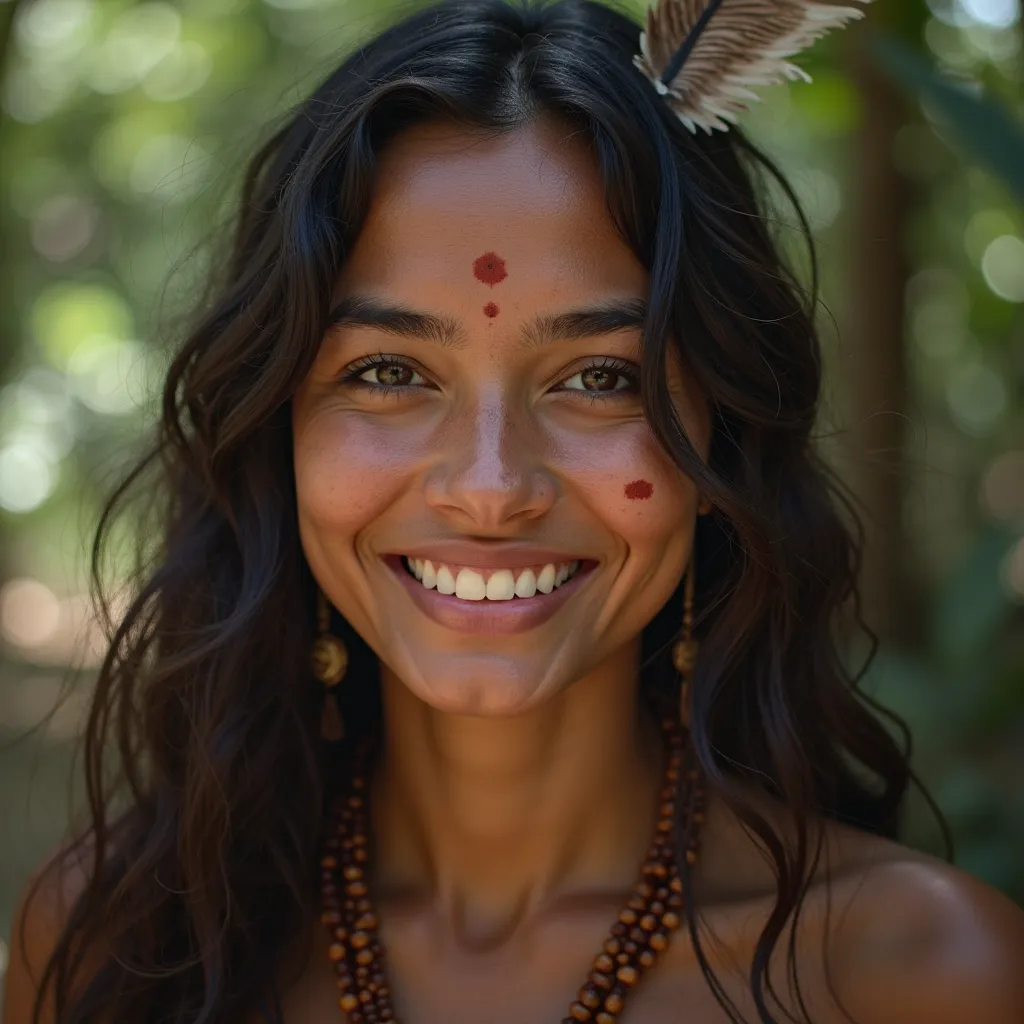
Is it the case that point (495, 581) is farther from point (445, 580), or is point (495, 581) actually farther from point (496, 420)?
point (496, 420)

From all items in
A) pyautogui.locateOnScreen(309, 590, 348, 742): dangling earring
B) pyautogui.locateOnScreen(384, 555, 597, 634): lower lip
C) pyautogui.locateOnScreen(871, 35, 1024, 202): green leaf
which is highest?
pyautogui.locateOnScreen(871, 35, 1024, 202): green leaf

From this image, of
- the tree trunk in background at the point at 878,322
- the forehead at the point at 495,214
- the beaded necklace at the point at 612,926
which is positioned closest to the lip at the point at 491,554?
the forehead at the point at 495,214

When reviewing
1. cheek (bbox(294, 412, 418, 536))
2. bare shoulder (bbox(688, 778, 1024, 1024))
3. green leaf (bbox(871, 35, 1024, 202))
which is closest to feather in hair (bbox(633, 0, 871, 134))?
green leaf (bbox(871, 35, 1024, 202))

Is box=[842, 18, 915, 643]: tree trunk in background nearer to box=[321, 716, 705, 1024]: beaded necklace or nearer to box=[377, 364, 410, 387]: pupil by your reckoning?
box=[321, 716, 705, 1024]: beaded necklace

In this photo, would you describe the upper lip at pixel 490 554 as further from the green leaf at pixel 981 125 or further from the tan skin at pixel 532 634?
the green leaf at pixel 981 125

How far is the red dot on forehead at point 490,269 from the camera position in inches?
75.4

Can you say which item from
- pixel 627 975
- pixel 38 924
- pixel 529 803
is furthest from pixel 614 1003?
pixel 38 924

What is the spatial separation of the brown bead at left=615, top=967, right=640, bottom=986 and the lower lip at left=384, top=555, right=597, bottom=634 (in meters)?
0.52

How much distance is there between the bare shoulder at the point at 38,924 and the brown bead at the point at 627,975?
0.86 meters

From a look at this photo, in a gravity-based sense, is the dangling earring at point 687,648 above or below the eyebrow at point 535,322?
below

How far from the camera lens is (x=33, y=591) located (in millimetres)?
7699

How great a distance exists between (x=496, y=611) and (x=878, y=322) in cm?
194

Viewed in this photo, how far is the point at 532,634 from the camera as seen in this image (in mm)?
1982

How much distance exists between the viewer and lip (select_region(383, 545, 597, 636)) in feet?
6.47
